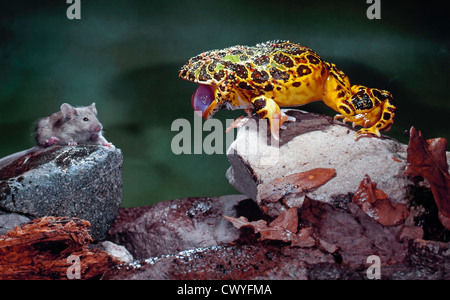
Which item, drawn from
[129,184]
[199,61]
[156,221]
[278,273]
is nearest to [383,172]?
[278,273]

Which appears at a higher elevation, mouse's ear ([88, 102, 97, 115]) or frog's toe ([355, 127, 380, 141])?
mouse's ear ([88, 102, 97, 115])

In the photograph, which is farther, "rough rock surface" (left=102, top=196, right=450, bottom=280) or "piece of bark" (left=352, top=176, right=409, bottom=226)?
"piece of bark" (left=352, top=176, right=409, bottom=226)

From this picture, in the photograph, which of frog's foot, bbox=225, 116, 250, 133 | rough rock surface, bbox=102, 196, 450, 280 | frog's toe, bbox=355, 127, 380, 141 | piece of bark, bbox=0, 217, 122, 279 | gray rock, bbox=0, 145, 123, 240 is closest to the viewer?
rough rock surface, bbox=102, 196, 450, 280

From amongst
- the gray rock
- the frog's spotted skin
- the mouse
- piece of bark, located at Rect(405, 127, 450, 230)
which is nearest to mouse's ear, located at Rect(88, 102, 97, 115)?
the mouse

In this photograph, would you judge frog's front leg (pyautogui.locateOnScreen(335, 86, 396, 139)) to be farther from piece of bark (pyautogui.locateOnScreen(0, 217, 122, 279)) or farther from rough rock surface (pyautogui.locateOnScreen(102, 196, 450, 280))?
piece of bark (pyautogui.locateOnScreen(0, 217, 122, 279))

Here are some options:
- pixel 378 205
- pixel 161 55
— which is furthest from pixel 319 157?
pixel 161 55
